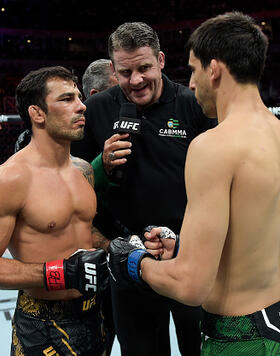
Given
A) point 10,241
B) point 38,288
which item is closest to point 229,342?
point 38,288

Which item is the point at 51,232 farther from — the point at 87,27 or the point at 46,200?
the point at 87,27

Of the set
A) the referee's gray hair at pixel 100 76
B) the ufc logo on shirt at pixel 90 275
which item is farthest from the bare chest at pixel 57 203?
the referee's gray hair at pixel 100 76

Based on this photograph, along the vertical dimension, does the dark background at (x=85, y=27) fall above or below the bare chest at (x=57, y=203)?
above

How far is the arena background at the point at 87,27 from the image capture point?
51.1 ft

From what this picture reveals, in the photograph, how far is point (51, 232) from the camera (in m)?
1.71

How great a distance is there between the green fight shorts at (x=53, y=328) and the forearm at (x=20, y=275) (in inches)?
6.3

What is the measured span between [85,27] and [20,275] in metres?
18.7

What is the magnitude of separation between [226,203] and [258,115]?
30cm

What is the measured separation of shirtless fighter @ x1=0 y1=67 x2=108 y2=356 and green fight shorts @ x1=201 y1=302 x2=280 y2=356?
500 millimetres

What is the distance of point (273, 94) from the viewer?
1506 cm

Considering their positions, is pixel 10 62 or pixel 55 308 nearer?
pixel 55 308

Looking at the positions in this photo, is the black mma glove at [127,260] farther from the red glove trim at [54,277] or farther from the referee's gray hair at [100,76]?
the referee's gray hair at [100,76]

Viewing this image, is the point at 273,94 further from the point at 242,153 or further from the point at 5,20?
the point at 242,153

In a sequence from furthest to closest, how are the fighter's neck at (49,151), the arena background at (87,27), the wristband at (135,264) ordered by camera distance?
the arena background at (87,27) → the fighter's neck at (49,151) → the wristband at (135,264)
